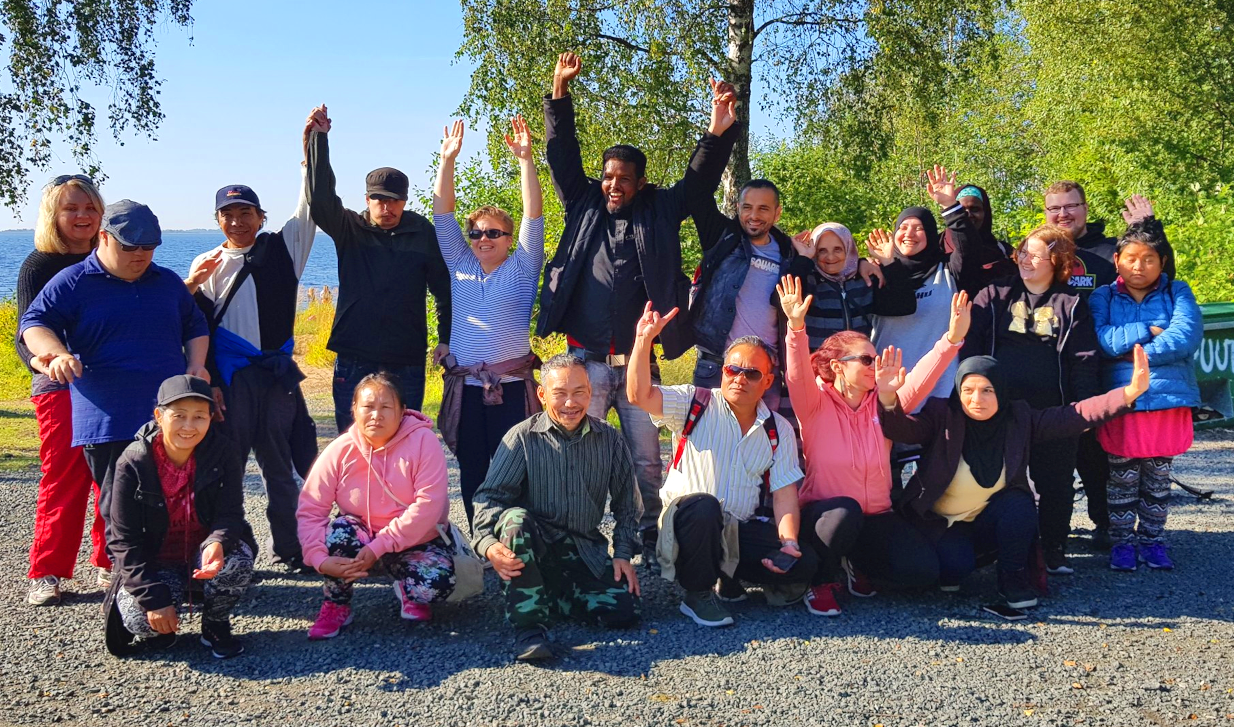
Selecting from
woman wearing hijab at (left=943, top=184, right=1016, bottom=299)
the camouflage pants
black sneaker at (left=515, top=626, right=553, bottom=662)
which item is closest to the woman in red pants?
the camouflage pants

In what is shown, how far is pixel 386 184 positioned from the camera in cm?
563

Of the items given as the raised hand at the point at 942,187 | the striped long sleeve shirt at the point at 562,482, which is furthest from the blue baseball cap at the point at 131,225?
the raised hand at the point at 942,187

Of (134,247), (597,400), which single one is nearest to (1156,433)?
(597,400)

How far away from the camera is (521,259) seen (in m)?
5.69

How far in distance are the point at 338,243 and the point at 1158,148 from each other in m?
18.8

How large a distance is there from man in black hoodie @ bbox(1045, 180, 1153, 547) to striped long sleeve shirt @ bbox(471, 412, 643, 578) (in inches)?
118

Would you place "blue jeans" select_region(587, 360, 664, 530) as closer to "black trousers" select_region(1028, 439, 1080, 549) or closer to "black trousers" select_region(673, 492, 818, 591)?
"black trousers" select_region(673, 492, 818, 591)

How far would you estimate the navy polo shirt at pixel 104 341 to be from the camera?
4.80 meters

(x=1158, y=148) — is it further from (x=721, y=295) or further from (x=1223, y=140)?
(x=721, y=295)

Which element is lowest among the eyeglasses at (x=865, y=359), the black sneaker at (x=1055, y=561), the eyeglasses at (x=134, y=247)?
the black sneaker at (x=1055, y=561)

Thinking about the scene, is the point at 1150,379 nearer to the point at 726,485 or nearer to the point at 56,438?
the point at 726,485

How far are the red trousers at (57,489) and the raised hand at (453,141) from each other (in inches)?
95.2

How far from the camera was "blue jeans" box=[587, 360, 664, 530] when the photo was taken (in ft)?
18.3

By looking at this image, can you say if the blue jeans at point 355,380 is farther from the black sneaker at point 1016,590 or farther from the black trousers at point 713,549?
the black sneaker at point 1016,590
